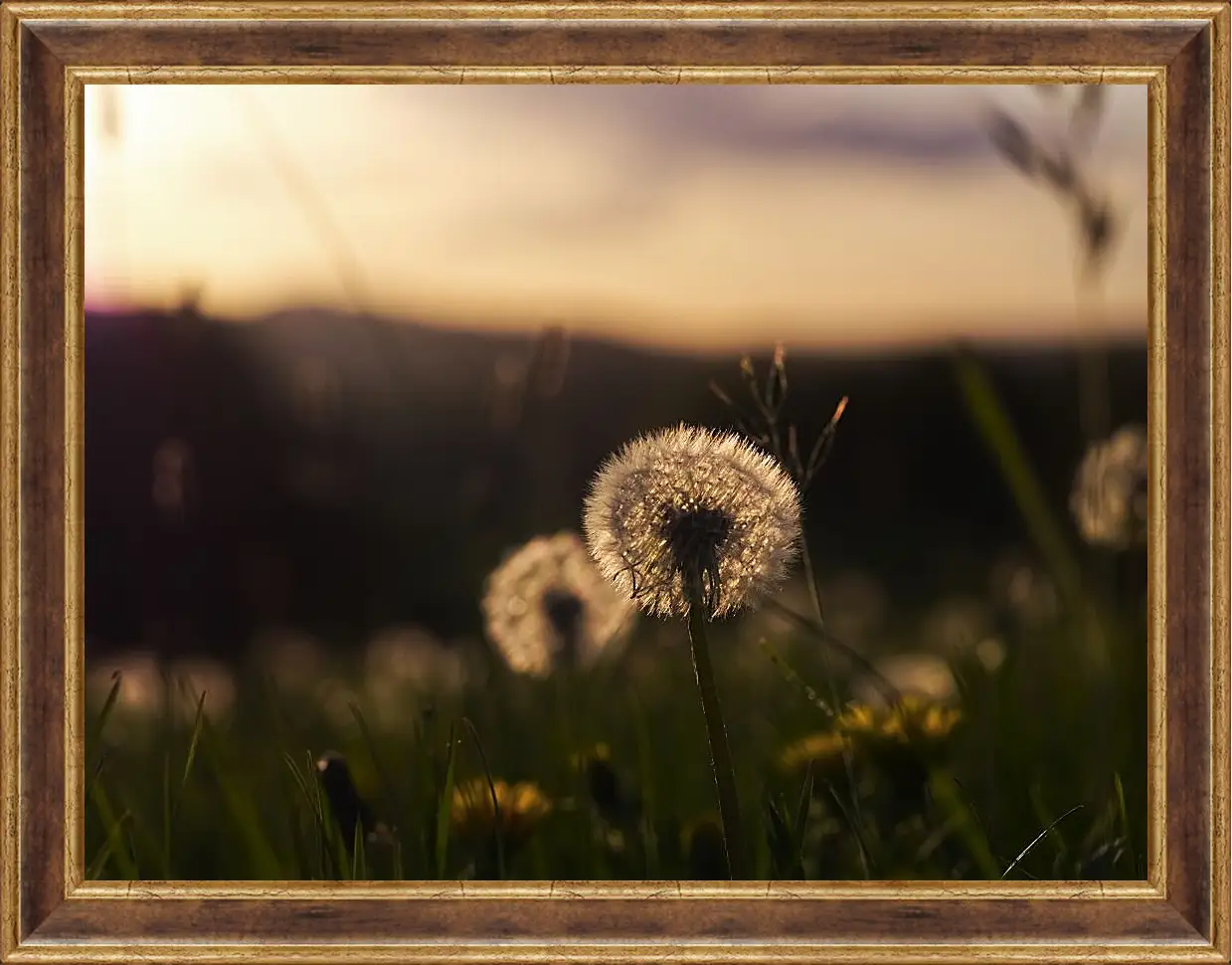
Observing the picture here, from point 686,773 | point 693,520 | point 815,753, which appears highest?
point 693,520

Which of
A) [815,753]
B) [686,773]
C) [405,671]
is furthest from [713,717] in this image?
[405,671]

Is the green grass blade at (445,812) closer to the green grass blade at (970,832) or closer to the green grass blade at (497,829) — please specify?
the green grass blade at (497,829)

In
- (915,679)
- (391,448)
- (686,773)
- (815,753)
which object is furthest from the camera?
(915,679)

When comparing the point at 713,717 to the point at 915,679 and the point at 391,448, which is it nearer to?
the point at 391,448

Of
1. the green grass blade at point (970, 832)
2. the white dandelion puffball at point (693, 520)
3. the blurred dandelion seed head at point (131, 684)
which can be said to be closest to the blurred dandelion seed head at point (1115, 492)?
the green grass blade at point (970, 832)

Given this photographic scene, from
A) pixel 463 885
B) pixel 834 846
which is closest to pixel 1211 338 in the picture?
pixel 834 846

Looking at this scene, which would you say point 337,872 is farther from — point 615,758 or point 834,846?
point 834,846
